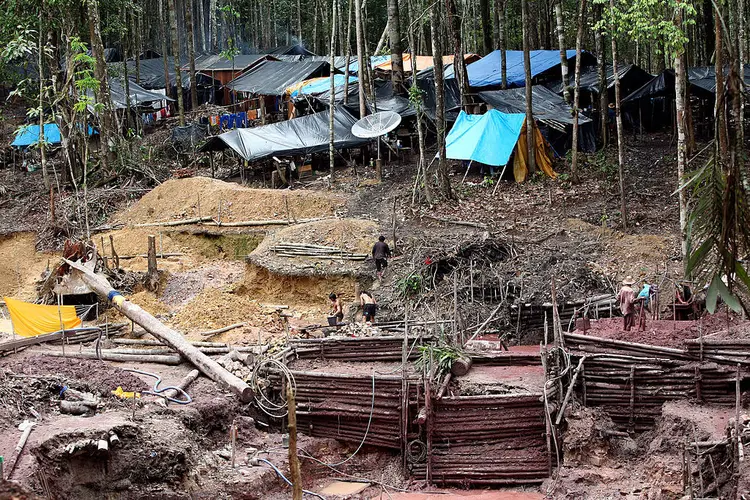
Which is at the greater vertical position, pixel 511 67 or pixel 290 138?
pixel 511 67

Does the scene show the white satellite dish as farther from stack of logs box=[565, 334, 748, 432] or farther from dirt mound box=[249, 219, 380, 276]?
stack of logs box=[565, 334, 748, 432]

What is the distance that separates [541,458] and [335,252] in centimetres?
988

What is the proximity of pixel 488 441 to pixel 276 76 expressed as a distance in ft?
95.0

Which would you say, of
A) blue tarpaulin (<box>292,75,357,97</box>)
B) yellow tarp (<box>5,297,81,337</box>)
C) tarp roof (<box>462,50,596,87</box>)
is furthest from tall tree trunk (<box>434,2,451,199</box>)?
blue tarpaulin (<box>292,75,357,97</box>)

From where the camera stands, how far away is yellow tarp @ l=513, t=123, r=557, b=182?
25.7 metres

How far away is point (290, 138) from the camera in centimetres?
2941

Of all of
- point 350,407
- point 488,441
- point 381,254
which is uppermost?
point 381,254

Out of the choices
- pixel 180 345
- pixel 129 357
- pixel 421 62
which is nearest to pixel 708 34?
pixel 421 62

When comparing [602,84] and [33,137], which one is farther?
[33,137]

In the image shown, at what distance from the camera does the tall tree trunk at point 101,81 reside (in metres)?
30.5

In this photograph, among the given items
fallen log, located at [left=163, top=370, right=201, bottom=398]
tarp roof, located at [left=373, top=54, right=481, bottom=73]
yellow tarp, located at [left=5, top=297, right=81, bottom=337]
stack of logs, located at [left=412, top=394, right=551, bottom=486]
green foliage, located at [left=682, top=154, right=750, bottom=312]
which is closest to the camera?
green foliage, located at [left=682, top=154, right=750, bottom=312]

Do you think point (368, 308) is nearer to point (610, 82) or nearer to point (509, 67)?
A: point (610, 82)

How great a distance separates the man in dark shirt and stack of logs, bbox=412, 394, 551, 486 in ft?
23.4

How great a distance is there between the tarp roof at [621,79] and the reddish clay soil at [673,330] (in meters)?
14.9
